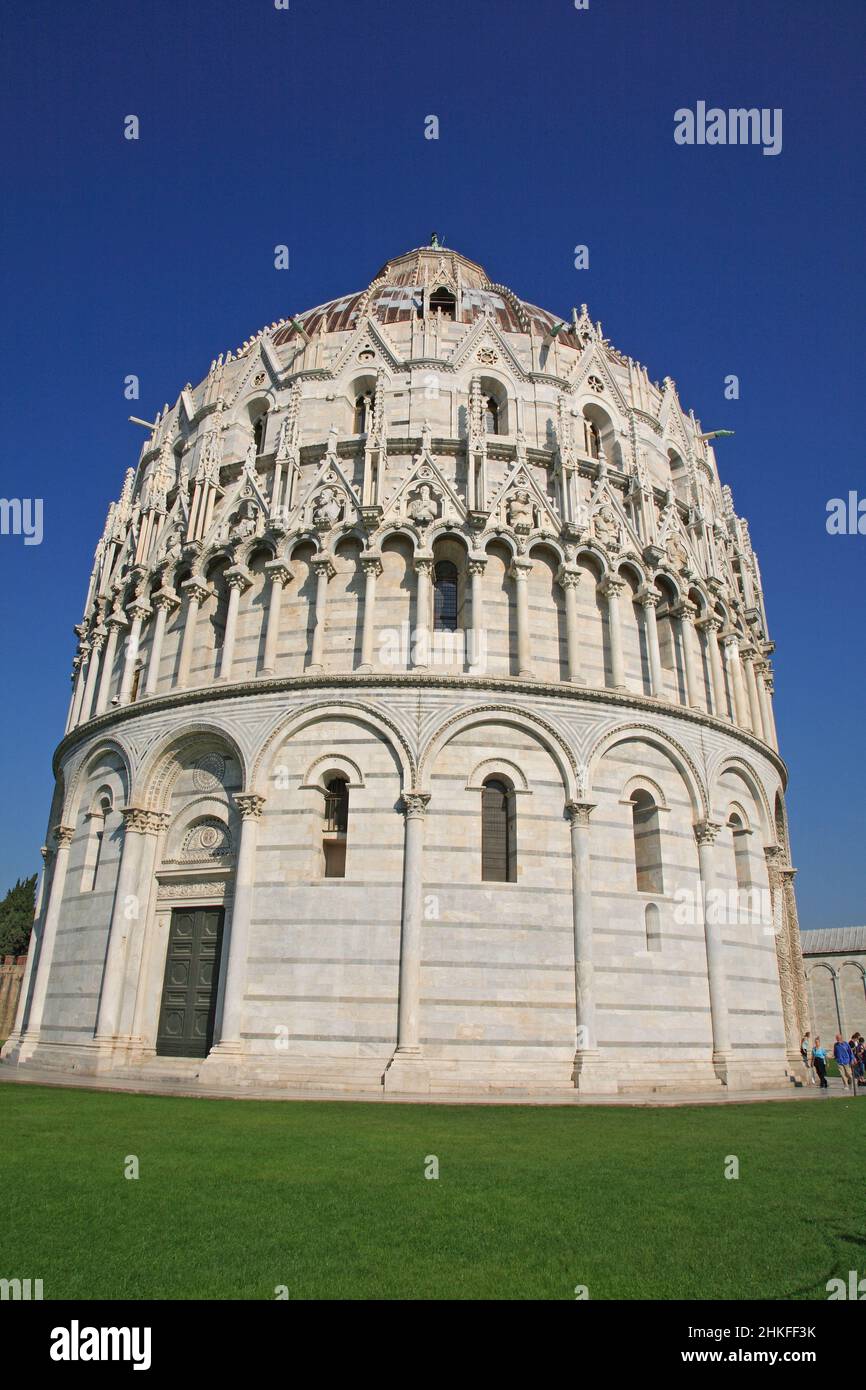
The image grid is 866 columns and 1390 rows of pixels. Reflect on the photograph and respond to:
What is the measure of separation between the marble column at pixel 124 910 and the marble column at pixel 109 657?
220 inches

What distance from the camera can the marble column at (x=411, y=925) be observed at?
1909cm

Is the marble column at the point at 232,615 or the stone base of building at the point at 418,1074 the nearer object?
the stone base of building at the point at 418,1074

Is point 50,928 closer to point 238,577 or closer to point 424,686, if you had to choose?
point 238,577

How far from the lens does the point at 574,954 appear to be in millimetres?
20562

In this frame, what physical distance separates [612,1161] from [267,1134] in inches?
194

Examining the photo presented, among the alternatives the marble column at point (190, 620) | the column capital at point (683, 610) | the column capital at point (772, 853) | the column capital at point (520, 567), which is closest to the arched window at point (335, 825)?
the marble column at point (190, 620)

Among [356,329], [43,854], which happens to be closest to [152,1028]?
[43,854]

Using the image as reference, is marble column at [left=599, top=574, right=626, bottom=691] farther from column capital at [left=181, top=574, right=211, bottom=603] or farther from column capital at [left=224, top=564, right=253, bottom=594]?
column capital at [left=181, top=574, right=211, bottom=603]

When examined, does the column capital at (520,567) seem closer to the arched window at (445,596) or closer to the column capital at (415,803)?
the arched window at (445,596)

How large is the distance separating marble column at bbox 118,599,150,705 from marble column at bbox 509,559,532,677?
1174 centimetres

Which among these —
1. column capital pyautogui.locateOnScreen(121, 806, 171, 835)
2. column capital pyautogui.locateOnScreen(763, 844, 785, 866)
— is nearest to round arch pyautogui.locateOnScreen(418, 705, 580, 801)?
column capital pyautogui.locateOnScreen(121, 806, 171, 835)

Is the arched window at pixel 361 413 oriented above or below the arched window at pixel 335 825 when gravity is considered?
above

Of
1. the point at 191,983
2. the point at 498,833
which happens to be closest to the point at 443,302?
the point at 498,833

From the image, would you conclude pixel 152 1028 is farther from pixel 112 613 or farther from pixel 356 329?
pixel 356 329
